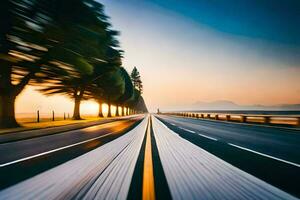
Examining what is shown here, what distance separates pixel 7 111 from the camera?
22.8 meters

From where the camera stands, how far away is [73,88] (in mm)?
44219

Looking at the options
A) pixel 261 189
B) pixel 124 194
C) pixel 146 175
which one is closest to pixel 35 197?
pixel 124 194

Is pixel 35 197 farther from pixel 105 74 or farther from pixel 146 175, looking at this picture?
pixel 105 74

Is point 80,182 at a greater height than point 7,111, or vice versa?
point 7,111

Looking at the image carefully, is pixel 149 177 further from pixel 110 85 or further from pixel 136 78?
pixel 136 78

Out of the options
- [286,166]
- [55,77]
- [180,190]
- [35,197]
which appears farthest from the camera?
[55,77]

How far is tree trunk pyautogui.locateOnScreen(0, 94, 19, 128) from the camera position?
22.5m

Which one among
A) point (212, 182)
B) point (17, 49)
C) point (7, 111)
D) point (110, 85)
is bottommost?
point (212, 182)

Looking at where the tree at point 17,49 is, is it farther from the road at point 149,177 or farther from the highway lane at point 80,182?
the highway lane at point 80,182

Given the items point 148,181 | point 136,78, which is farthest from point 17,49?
point 136,78

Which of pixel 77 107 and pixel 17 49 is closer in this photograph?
pixel 17 49

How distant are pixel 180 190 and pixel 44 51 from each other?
2092cm

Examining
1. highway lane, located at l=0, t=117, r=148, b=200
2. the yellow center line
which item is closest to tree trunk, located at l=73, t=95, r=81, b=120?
highway lane, located at l=0, t=117, r=148, b=200

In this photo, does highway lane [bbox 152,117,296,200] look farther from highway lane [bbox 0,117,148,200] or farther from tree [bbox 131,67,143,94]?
tree [bbox 131,67,143,94]
